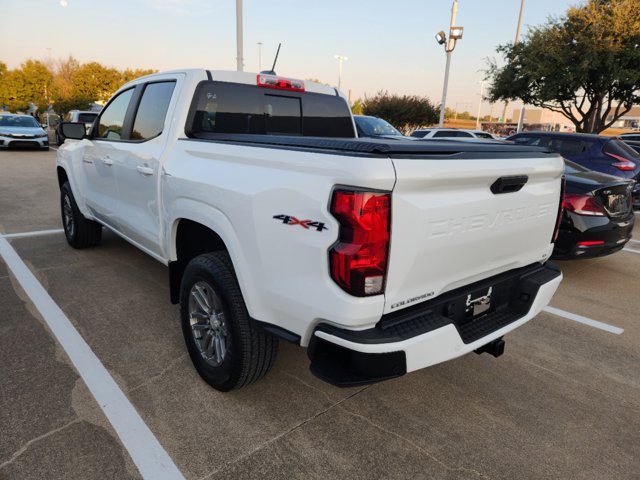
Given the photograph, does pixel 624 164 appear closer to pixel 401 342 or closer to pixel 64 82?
pixel 401 342

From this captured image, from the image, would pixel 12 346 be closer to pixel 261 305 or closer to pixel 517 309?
pixel 261 305

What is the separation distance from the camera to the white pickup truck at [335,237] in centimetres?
184

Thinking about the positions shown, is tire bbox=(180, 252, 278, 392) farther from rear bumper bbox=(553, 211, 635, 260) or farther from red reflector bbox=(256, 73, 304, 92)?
rear bumper bbox=(553, 211, 635, 260)

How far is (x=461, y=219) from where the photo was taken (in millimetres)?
2082

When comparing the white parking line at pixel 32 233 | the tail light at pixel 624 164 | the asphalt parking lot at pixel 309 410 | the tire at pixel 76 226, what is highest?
the tail light at pixel 624 164

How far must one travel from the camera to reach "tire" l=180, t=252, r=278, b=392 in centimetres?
241

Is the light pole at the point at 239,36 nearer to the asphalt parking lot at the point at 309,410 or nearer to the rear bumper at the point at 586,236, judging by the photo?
the asphalt parking lot at the point at 309,410

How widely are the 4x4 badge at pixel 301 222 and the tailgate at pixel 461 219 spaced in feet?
0.98

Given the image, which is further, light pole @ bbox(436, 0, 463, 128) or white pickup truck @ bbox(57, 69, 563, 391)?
light pole @ bbox(436, 0, 463, 128)

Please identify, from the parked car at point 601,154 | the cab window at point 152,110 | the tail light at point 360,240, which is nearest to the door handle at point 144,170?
the cab window at point 152,110

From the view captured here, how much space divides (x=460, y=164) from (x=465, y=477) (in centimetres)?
151

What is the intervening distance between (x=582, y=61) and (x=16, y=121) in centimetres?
2333

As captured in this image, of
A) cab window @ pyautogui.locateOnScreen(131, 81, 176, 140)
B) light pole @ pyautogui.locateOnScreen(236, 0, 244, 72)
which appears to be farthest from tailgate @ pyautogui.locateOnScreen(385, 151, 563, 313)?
light pole @ pyautogui.locateOnScreen(236, 0, 244, 72)

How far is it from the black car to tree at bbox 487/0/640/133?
16727 mm
